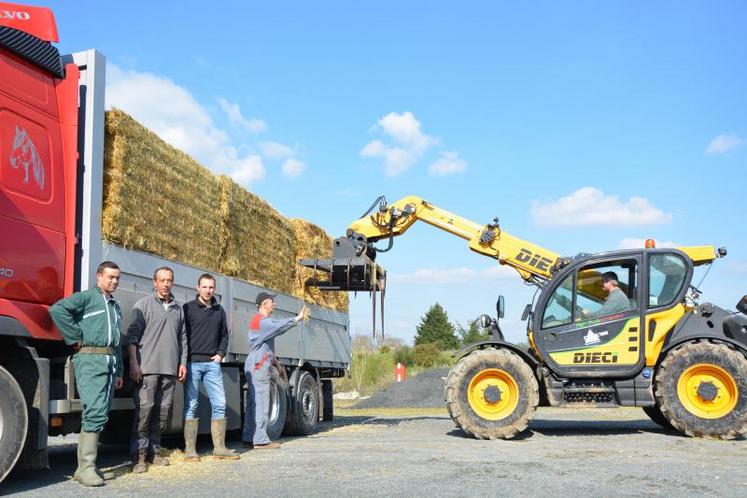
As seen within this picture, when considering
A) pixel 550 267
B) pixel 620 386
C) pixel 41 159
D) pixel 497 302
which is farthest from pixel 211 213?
pixel 620 386

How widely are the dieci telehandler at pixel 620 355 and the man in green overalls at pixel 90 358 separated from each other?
4930 mm

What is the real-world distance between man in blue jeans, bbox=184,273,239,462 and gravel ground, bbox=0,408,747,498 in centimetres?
41

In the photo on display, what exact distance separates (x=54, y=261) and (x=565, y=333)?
6.73 m

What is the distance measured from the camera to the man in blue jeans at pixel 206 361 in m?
7.93

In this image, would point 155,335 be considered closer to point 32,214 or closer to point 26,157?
point 32,214

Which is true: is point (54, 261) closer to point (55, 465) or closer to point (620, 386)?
point (55, 465)

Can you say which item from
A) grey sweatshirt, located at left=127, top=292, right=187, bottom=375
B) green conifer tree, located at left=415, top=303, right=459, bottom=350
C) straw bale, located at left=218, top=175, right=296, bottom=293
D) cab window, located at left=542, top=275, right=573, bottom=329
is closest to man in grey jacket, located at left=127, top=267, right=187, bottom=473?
grey sweatshirt, located at left=127, top=292, right=187, bottom=375

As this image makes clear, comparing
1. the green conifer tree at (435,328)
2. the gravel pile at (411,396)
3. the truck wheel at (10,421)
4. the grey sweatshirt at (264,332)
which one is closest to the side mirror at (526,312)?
the grey sweatshirt at (264,332)

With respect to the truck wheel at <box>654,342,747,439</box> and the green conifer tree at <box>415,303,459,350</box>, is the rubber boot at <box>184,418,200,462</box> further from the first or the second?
the green conifer tree at <box>415,303,459,350</box>

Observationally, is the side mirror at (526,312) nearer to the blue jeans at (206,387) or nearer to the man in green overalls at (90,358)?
the blue jeans at (206,387)

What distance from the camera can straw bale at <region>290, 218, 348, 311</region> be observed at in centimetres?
1222

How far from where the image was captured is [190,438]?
7.82 m

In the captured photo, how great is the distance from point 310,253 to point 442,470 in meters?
6.15

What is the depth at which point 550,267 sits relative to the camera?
11.3 meters
